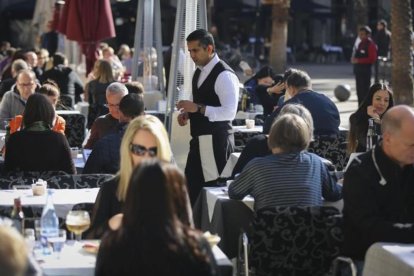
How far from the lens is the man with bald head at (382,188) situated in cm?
606

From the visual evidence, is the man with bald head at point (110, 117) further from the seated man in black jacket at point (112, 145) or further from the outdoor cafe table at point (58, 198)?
the outdoor cafe table at point (58, 198)

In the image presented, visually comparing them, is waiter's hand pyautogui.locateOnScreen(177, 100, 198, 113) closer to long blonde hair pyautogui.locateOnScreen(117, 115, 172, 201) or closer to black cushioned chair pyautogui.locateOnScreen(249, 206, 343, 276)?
black cushioned chair pyautogui.locateOnScreen(249, 206, 343, 276)

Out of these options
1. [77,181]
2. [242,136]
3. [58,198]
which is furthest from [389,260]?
[242,136]

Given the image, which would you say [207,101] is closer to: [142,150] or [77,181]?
[77,181]

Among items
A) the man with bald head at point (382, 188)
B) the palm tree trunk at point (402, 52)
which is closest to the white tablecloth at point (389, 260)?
the man with bald head at point (382, 188)

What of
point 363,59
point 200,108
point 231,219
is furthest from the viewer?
point 363,59

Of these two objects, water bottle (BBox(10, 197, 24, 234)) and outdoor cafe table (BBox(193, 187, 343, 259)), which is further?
outdoor cafe table (BBox(193, 187, 343, 259))

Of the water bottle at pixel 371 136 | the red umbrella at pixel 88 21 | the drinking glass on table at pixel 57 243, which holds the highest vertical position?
the red umbrella at pixel 88 21

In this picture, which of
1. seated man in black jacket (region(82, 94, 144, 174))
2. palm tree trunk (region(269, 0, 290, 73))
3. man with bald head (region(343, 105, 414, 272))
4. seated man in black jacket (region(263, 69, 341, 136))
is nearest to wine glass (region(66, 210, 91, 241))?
man with bald head (region(343, 105, 414, 272))

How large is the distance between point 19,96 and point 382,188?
675 centimetres

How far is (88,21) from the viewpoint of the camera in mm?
15844

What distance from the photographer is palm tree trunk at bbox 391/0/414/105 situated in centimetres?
2008

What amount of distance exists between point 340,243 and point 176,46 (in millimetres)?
6376

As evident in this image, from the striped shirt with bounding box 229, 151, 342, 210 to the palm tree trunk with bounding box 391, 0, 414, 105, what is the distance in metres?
13.5
